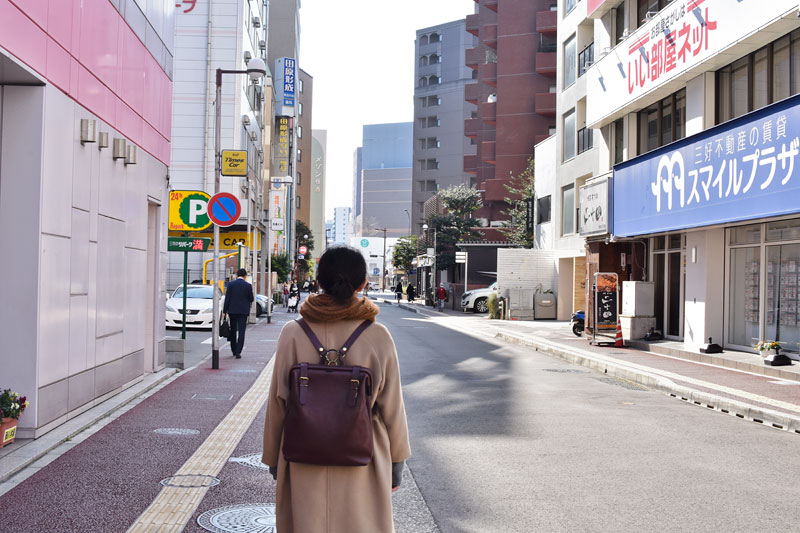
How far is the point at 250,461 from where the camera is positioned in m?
6.66

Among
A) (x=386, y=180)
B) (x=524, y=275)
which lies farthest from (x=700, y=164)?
(x=386, y=180)

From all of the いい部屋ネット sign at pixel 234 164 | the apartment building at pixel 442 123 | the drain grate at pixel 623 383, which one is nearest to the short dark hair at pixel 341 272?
the drain grate at pixel 623 383

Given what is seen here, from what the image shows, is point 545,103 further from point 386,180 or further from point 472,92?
point 386,180

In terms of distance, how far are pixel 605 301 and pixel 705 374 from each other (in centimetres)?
690

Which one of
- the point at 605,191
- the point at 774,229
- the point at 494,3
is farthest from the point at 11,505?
the point at 494,3

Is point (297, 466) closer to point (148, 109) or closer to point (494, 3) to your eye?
point (148, 109)

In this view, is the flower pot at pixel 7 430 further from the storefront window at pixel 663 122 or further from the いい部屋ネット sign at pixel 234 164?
the storefront window at pixel 663 122

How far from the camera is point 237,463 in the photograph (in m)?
6.57

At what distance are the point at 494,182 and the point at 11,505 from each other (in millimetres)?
48160

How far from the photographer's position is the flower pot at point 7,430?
643cm

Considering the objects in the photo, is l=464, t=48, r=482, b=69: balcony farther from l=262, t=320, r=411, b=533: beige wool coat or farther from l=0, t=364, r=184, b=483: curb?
l=262, t=320, r=411, b=533: beige wool coat

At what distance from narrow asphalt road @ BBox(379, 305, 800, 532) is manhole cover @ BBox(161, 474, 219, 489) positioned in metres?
1.56

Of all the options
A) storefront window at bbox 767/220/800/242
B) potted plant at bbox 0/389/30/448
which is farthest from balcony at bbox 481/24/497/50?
potted plant at bbox 0/389/30/448

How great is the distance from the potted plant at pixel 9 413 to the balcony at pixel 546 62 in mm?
43199
